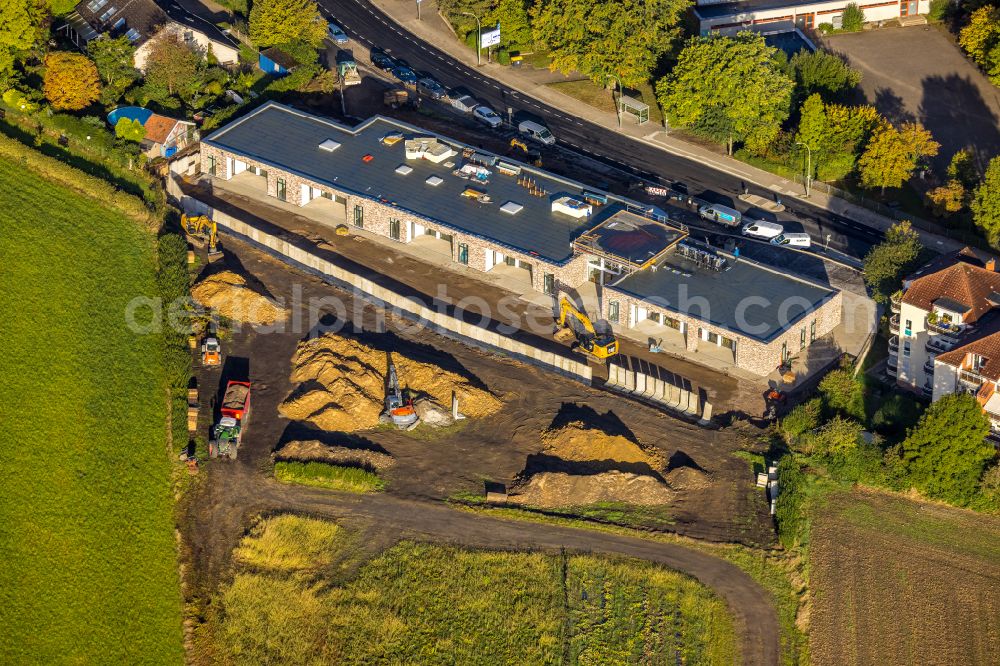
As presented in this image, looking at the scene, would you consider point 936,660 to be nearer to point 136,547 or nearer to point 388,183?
point 136,547

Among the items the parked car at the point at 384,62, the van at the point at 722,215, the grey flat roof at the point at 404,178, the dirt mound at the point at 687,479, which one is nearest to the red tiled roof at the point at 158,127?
the grey flat roof at the point at 404,178

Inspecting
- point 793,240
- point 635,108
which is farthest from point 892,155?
point 635,108

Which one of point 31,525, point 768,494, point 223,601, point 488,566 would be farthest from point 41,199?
point 768,494

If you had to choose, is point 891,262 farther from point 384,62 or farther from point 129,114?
point 129,114

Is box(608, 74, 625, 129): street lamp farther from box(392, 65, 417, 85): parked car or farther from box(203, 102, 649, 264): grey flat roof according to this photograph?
box(392, 65, 417, 85): parked car

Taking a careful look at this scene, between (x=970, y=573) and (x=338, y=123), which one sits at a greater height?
(x=338, y=123)
